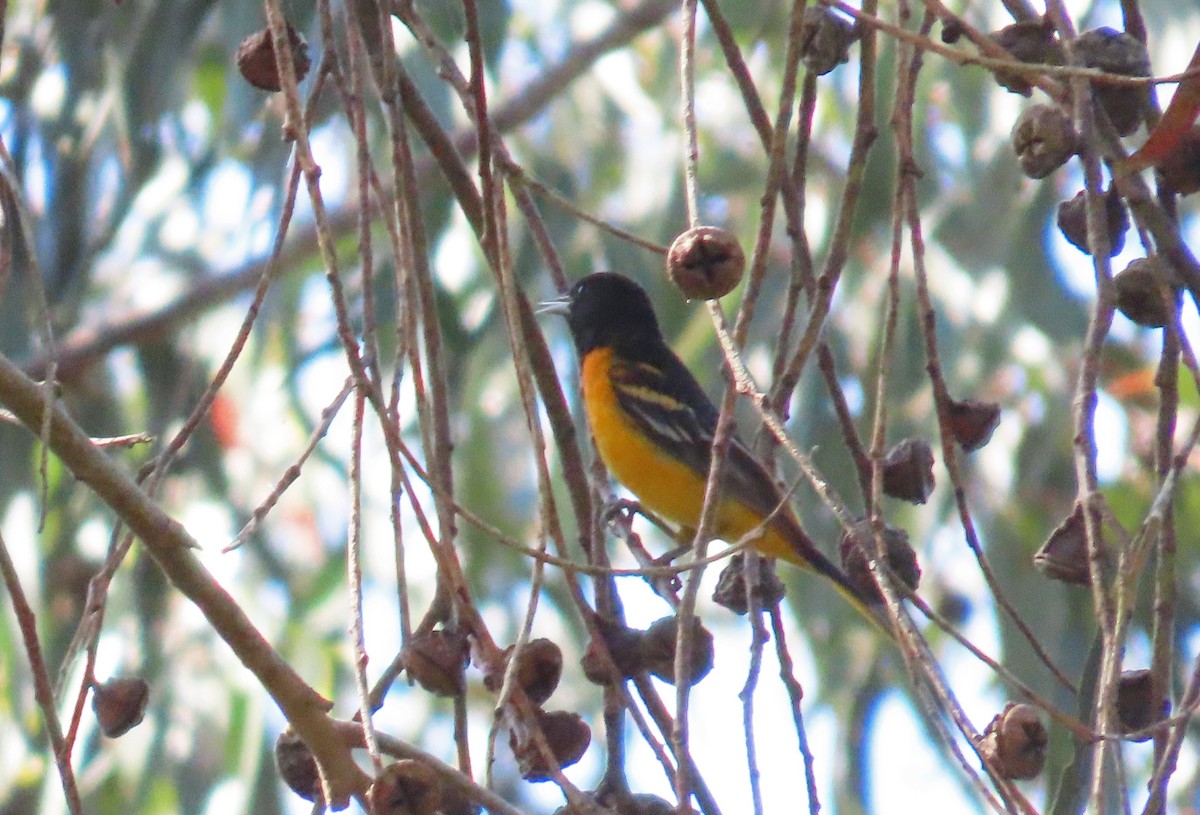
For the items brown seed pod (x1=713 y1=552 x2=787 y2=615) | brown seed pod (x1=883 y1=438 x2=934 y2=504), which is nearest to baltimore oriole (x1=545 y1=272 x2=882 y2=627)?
brown seed pod (x1=713 y1=552 x2=787 y2=615)

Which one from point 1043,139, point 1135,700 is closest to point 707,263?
point 1043,139

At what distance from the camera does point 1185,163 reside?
6.06 feet

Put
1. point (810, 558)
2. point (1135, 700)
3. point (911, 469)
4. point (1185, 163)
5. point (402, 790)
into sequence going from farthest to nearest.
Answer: point (810, 558) → point (911, 469) → point (1185, 163) → point (1135, 700) → point (402, 790)

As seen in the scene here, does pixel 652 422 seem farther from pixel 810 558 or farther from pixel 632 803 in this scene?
pixel 632 803

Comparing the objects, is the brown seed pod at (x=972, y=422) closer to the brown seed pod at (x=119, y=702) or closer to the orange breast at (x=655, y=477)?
the brown seed pod at (x=119, y=702)

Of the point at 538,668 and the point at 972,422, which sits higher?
the point at 972,422

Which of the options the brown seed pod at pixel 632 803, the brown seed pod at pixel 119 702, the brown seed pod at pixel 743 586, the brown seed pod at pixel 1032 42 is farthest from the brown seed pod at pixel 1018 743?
the brown seed pod at pixel 119 702

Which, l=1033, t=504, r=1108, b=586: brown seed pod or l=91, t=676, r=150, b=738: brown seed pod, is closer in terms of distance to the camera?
l=1033, t=504, r=1108, b=586: brown seed pod

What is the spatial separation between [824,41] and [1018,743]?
0.90 m

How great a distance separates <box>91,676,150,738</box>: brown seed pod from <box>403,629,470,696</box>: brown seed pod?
0.34 metres

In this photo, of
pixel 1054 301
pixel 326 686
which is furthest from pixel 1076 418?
pixel 326 686

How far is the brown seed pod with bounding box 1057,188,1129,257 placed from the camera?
6.21 ft

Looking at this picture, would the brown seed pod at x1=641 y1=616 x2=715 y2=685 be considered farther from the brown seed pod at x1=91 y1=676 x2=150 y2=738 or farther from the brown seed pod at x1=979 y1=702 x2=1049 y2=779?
A: the brown seed pod at x1=91 y1=676 x2=150 y2=738

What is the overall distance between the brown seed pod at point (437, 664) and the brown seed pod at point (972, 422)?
2.30ft
